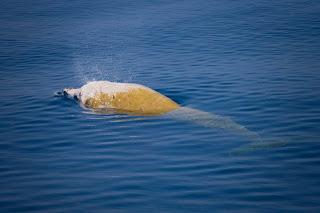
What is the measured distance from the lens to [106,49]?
2531cm

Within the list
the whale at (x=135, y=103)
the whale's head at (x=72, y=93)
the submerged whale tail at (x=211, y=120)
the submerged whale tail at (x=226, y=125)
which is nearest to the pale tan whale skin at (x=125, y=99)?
the whale at (x=135, y=103)

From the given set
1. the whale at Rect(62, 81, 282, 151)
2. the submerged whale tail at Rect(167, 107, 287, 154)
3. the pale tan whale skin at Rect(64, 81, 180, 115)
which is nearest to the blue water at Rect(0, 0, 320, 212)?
the submerged whale tail at Rect(167, 107, 287, 154)

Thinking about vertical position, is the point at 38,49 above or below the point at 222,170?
above

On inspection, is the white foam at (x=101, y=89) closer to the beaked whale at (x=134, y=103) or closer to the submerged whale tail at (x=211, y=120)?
the beaked whale at (x=134, y=103)

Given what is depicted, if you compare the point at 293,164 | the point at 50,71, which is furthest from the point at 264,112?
the point at 50,71

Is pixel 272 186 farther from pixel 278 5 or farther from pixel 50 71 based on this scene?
pixel 278 5

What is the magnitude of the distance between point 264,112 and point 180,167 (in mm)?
4913

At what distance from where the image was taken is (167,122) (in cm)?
1285

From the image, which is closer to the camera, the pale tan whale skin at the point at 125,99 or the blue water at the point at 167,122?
the blue water at the point at 167,122

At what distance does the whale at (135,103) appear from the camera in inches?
512

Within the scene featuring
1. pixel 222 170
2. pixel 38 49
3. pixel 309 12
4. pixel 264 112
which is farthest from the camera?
pixel 309 12

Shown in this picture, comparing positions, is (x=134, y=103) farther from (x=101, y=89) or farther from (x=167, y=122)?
(x=167, y=122)

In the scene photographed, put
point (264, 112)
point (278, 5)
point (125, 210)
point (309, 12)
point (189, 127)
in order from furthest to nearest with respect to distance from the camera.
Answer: point (278, 5), point (309, 12), point (264, 112), point (189, 127), point (125, 210)

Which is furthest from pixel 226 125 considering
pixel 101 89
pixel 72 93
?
pixel 72 93
